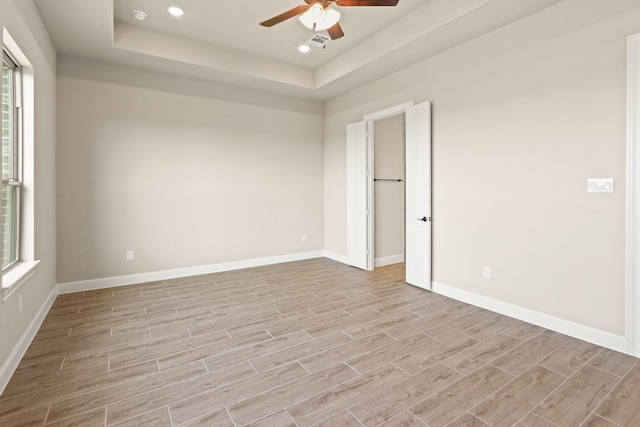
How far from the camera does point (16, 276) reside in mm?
2463

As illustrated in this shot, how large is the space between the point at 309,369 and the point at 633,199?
8.91ft

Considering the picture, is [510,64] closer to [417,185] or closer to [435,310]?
[417,185]

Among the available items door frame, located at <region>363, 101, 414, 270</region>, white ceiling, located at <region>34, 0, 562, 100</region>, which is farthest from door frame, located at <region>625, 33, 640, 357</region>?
door frame, located at <region>363, 101, 414, 270</region>

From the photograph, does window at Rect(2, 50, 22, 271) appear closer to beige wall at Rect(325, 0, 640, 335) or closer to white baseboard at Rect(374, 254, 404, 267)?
beige wall at Rect(325, 0, 640, 335)

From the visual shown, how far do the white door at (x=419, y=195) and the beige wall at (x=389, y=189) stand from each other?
1146 mm

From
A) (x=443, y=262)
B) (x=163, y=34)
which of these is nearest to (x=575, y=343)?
(x=443, y=262)

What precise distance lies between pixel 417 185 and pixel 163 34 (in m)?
3.68

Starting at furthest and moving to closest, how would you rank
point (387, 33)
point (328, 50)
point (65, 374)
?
point (328, 50) → point (387, 33) → point (65, 374)

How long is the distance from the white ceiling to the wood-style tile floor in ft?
9.50

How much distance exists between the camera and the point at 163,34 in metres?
4.05

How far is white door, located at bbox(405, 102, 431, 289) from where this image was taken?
4.09 meters

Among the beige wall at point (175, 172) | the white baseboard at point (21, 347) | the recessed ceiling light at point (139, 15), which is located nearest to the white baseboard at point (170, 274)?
the beige wall at point (175, 172)

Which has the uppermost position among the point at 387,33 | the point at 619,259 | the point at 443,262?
the point at 387,33

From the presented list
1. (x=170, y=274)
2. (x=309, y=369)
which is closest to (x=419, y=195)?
(x=309, y=369)
